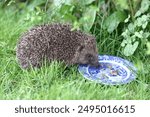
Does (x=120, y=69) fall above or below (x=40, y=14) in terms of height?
below

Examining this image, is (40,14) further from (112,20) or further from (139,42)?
(139,42)

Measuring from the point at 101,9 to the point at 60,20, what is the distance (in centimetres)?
57

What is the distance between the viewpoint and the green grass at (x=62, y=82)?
15.6 feet

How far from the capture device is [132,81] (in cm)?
521

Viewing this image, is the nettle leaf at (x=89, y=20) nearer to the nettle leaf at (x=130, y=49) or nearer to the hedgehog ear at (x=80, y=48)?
the hedgehog ear at (x=80, y=48)

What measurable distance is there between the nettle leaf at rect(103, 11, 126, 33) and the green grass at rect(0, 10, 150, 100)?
0.40ft

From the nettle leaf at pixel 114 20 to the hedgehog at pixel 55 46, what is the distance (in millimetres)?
530

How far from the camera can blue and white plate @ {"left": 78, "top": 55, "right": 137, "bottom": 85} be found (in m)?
5.16

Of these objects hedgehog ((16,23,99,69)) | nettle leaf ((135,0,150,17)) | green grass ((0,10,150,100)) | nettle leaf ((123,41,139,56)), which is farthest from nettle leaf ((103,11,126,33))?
hedgehog ((16,23,99,69))

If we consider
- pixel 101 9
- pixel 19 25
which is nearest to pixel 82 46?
pixel 101 9

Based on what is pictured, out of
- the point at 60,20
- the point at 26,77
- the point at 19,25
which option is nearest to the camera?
the point at 26,77

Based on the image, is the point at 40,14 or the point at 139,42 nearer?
the point at 139,42

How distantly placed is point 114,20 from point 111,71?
32.2 inches

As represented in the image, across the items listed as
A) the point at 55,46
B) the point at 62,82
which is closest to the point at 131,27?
the point at 55,46
